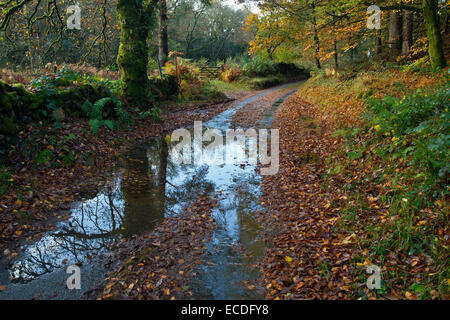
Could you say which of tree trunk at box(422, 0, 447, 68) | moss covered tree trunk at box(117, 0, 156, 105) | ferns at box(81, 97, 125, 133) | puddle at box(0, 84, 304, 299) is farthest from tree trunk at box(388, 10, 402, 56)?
ferns at box(81, 97, 125, 133)

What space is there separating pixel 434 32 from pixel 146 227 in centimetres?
986

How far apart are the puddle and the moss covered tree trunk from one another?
439 cm

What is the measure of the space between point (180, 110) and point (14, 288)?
12098mm

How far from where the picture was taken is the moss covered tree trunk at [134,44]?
11.2 meters

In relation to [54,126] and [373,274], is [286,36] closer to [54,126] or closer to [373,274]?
[54,126]

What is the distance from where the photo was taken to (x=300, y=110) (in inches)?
584

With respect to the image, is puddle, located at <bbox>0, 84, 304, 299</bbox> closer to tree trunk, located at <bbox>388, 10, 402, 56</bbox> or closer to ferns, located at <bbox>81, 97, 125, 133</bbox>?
ferns, located at <bbox>81, 97, 125, 133</bbox>

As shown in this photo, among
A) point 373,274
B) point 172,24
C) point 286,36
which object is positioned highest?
point 172,24

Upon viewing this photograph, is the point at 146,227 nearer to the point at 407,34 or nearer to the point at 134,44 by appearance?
the point at 134,44

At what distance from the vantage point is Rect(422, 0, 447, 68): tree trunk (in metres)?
8.70

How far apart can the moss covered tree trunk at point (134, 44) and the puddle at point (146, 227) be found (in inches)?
173

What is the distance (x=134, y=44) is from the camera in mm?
11430

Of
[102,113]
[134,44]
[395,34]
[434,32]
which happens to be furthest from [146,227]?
[395,34]
